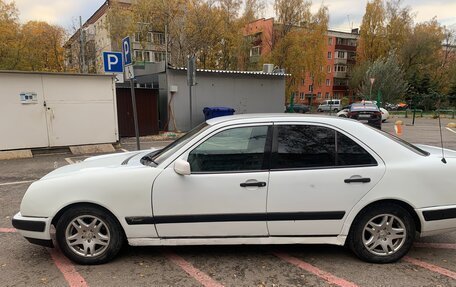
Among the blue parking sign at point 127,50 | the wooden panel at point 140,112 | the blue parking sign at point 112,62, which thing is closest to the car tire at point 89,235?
the blue parking sign at point 127,50

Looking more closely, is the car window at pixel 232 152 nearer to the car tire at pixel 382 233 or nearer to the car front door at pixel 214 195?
the car front door at pixel 214 195

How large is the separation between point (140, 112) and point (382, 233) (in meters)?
12.0

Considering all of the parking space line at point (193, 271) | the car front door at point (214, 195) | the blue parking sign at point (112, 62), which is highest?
the blue parking sign at point (112, 62)

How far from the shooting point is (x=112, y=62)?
8023 millimetres

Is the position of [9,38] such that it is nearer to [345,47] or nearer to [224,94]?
[224,94]

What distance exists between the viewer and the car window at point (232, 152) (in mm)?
3254

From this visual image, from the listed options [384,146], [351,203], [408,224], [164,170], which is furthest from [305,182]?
[164,170]

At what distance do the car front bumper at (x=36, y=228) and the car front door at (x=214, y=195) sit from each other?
3.54 ft

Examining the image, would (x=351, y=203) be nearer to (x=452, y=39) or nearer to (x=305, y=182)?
(x=305, y=182)

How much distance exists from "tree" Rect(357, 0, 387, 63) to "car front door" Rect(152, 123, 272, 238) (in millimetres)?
50102

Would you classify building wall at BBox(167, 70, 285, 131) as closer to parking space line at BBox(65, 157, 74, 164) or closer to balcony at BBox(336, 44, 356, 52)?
parking space line at BBox(65, 157, 74, 164)

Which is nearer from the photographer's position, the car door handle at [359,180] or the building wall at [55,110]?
the car door handle at [359,180]

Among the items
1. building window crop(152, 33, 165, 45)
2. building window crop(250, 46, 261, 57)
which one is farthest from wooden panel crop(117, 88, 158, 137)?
building window crop(250, 46, 261, 57)

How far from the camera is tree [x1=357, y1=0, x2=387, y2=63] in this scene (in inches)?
1816
